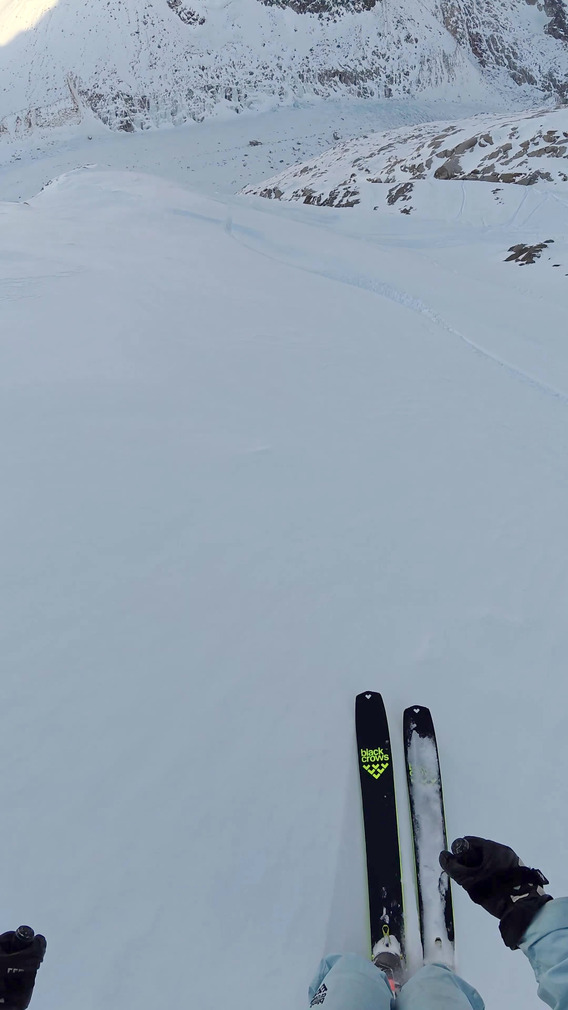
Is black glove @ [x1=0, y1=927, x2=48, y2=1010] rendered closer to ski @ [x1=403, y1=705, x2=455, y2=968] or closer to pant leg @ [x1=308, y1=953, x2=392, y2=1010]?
pant leg @ [x1=308, y1=953, x2=392, y2=1010]

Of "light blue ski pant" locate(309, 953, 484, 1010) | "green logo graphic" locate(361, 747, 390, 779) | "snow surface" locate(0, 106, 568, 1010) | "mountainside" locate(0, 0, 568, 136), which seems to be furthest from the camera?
"mountainside" locate(0, 0, 568, 136)

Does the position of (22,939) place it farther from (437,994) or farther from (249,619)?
(249,619)

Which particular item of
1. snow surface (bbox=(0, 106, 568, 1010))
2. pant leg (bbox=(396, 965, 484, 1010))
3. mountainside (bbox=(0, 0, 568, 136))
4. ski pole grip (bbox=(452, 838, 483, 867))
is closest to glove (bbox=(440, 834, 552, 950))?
ski pole grip (bbox=(452, 838, 483, 867))

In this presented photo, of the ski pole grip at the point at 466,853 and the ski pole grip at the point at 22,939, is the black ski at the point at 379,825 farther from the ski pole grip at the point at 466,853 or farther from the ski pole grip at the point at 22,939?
the ski pole grip at the point at 22,939

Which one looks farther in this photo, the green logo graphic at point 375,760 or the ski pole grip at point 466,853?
the green logo graphic at point 375,760

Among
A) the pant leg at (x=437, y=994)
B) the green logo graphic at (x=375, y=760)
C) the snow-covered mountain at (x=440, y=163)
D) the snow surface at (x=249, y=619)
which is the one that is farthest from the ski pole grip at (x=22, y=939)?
the snow-covered mountain at (x=440, y=163)

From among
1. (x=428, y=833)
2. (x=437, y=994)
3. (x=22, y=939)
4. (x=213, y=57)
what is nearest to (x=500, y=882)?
(x=437, y=994)

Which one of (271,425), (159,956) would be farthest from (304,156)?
(159,956)
